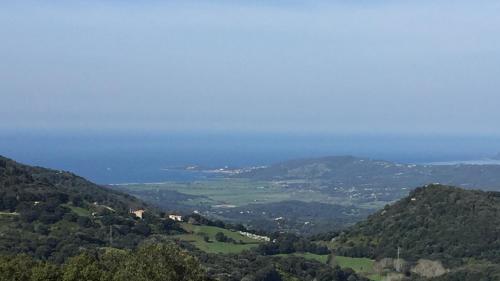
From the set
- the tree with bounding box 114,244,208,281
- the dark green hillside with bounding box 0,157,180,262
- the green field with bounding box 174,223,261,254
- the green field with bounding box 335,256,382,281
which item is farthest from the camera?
the green field with bounding box 174,223,261,254

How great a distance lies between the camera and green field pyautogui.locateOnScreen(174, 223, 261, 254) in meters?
66.4

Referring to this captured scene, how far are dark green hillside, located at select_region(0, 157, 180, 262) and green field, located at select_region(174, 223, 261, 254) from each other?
87.6 inches

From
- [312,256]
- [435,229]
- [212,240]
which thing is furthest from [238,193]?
[312,256]

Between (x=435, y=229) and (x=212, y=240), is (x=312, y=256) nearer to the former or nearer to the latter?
(x=212, y=240)

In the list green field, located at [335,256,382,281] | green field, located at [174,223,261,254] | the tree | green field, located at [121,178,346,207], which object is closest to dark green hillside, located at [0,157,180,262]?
green field, located at [174,223,261,254]

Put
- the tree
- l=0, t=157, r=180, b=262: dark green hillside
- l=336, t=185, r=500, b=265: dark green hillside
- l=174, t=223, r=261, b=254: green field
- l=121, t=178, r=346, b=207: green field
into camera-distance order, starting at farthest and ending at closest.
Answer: l=121, t=178, r=346, b=207: green field → l=336, t=185, r=500, b=265: dark green hillside → l=174, t=223, r=261, b=254: green field → l=0, t=157, r=180, b=262: dark green hillside → the tree

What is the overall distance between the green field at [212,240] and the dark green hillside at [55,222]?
223 centimetres

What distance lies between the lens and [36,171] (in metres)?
98.2

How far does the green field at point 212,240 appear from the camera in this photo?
66.4 meters

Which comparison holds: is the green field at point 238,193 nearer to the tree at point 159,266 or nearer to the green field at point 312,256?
the green field at point 312,256

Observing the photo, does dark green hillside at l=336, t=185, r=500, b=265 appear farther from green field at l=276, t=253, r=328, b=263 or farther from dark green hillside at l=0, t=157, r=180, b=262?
dark green hillside at l=0, t=157, r=180, b=262

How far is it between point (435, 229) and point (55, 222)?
33.1 metres

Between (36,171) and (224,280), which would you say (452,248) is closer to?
(224,280)

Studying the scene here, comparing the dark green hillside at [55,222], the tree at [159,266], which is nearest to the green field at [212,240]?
the dark green hillside at [55,222]
